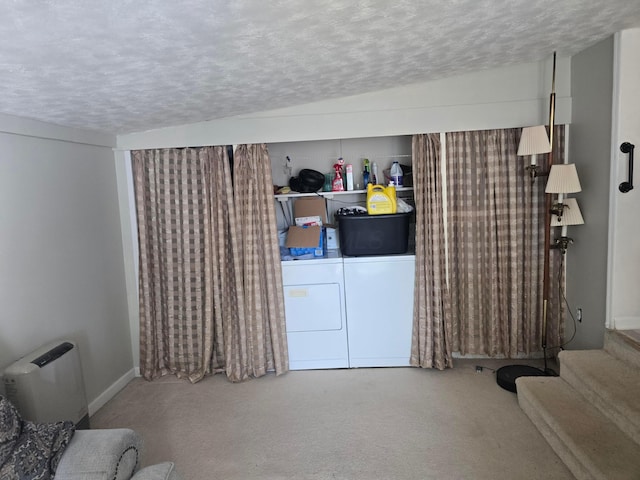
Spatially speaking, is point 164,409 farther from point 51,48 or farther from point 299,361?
point 51,48

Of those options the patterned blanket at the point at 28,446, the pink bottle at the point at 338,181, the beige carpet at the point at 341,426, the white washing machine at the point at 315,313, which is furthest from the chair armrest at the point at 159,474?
the pink bottle at the point at 338,181

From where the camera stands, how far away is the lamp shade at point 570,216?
2.95 meters

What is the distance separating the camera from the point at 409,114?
3.27 metres

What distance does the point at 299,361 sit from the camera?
11.6 ft

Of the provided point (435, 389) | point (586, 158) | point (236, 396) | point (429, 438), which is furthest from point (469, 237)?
point (236, 396)

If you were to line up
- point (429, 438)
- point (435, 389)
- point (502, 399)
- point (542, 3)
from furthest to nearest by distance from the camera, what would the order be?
point (435, 389)
point (502, 399)
point (429, 438)
point (542, 3)

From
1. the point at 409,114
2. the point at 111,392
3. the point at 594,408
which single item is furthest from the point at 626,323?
the point at 111,392

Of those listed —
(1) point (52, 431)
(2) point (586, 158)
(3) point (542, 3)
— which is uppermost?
(3) point (542, 3)

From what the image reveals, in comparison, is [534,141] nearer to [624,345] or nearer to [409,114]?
[409,114]

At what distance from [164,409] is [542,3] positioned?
126 inches

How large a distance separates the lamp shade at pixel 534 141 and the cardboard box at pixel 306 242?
5.10ft

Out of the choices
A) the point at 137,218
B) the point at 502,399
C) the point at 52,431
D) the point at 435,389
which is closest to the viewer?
the point at 52,431

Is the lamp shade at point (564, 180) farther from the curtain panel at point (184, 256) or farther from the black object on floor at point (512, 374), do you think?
the curtain panel at point (184, 256)

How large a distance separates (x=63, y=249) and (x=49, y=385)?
830 millimetres
